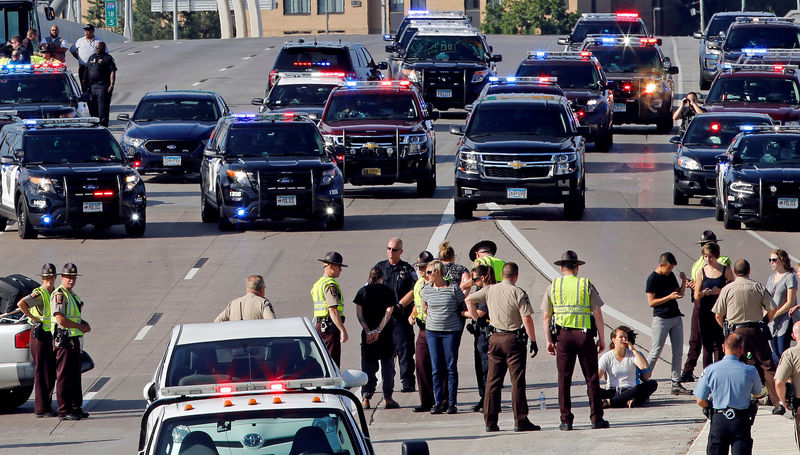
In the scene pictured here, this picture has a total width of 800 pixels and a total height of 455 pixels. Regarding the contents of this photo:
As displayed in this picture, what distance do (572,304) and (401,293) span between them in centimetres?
244

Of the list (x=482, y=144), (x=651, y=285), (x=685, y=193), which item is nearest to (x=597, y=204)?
(x=685, y=193)

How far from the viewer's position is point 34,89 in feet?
108

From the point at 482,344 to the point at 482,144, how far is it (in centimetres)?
1168

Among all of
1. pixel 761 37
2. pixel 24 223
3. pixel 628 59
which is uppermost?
pixel 761 37

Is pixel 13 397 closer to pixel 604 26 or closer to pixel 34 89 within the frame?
pixel 34 89

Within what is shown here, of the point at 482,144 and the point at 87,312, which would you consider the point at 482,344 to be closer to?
the point at 87,312

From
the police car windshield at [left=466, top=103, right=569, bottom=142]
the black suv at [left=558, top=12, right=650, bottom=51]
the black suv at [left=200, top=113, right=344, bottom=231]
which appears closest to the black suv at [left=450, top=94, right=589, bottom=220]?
the police car windshield at [left=466, top=103, right=569, bottom=142]

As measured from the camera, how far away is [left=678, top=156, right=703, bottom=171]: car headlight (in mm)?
28500

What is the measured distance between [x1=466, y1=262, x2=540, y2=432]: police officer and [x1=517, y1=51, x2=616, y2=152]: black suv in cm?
2117

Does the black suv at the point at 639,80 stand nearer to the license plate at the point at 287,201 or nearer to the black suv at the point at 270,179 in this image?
the black suv at the point at 270,179

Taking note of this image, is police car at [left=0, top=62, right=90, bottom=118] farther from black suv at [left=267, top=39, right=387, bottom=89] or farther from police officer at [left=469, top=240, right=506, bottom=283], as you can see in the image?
police officer at [left=469, top=240, right=506, bottom=283]

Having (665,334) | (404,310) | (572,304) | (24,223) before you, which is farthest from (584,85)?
(572,304)

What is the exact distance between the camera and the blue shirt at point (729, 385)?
11758 millimetres

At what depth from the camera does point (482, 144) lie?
26594mm
